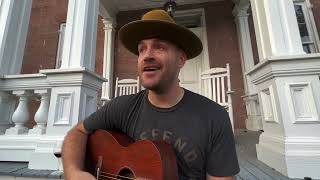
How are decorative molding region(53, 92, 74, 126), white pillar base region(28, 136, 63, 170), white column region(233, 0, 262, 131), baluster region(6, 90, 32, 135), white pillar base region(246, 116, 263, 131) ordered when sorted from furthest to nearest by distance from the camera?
white column region(233, 0, 262, 131)
white pillar base region(246, 116, 263, 131)
baluster region(6, 90, 32, 135)
decorative molding region(53, 92, 74, 126)
white pillar base region(28, 136, 63, 170)

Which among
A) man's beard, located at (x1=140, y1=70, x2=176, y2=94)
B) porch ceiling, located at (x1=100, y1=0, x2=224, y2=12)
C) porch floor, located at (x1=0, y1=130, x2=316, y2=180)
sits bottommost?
porch floor, located at (x1=0, y1=130, x2=316, y2=180)

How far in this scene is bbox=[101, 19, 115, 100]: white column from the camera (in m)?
4.93

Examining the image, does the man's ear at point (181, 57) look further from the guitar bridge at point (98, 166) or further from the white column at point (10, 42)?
the white column at point (10, 42)

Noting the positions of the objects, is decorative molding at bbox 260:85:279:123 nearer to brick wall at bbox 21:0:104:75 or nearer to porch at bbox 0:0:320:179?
porch at bbox 0:0:320:179

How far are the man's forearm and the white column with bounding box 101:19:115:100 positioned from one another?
3925 millimetres

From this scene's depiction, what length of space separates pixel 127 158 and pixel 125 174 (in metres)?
0.06

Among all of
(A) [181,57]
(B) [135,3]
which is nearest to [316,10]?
(B) [135,3]

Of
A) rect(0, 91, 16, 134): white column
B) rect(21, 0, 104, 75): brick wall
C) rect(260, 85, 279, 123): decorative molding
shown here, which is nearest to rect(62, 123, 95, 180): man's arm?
rect(260, 85, 279, 123): decorative molding

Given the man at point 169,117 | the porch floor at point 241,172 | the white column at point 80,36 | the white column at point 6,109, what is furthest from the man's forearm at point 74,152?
the white column at point 6,109

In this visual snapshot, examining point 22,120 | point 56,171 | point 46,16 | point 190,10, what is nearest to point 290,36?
point 56,171

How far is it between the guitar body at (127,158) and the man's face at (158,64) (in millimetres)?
229

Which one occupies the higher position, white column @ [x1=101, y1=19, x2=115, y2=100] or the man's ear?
white column @ [x1=101, y1=19, x2=115, y2=100]

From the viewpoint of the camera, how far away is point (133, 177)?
0.78 meters

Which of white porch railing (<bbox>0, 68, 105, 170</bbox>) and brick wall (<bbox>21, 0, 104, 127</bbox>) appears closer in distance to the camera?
white porch railing (<bbox>0, 68, 105, 170</bbox>)
